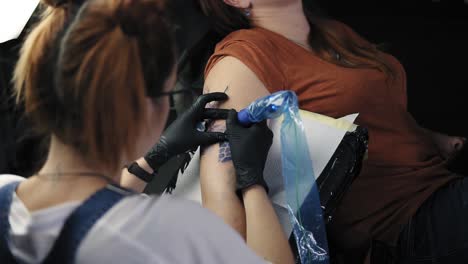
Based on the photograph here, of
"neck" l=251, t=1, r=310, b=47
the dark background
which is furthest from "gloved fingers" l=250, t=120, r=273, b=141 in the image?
the dark background

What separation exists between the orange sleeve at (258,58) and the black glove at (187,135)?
0.11 m

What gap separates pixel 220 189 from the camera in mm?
1160

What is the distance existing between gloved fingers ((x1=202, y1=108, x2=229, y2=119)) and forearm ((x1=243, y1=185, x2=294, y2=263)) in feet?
0.59

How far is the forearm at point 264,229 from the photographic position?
1.03 m

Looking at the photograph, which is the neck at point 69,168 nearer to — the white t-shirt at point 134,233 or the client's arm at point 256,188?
the white t-shirt at point 134,233

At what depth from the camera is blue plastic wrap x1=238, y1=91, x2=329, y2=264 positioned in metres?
1.13

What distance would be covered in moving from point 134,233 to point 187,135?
1.82 feet

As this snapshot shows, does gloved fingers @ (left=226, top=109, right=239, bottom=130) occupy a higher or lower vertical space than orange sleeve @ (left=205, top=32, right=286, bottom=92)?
lower

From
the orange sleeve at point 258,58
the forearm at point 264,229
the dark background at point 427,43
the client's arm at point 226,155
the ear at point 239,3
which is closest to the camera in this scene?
the forearm at point 264,229

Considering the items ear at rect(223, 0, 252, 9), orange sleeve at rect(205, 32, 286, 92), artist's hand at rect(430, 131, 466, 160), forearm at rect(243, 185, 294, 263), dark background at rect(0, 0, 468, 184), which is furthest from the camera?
dark background at rect(0, 0, 468, 184)

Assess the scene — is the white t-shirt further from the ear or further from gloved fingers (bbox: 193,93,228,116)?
the ear

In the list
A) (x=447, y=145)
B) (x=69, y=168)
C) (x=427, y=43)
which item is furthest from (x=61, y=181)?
(x=427, y=43)

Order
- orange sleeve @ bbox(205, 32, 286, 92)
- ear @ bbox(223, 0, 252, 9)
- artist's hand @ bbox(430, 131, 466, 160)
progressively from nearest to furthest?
orange sleeve @ bbox(205, 32, 286, 92) < ear @ bbox(223, 0, 252, 9) < artist's hand @ bbox(430, 131, 466, 160)

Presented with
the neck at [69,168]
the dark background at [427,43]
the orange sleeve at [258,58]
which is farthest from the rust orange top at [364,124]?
the neck at [69,168]
